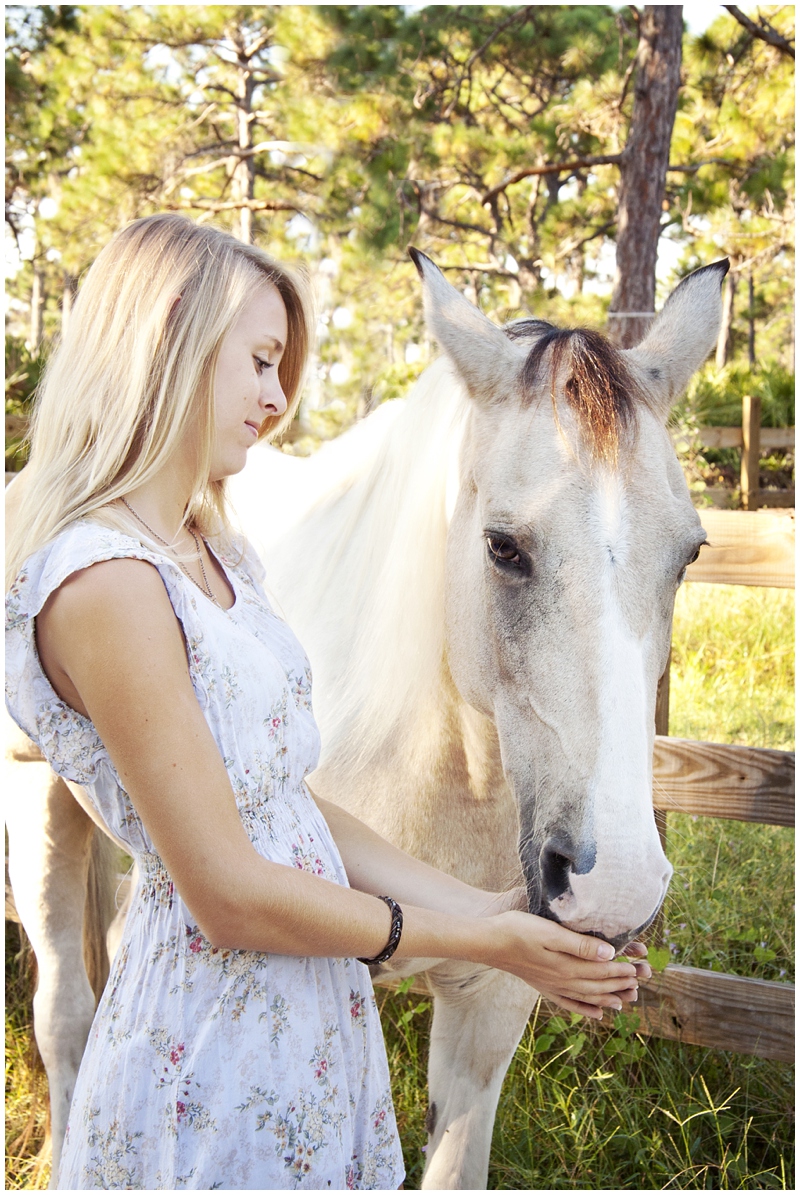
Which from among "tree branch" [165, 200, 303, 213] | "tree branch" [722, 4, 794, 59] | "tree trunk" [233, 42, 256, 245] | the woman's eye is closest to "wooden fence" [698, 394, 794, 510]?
"tree branch" [722, 4, 794, 59]

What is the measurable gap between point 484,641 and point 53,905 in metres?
1.39

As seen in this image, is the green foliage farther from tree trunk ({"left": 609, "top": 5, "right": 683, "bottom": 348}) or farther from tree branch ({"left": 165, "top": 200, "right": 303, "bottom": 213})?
tree branch ({"left": 165, "top": 200, "right": 303, "bottom": 213})

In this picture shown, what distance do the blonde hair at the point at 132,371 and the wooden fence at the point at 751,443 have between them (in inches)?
326

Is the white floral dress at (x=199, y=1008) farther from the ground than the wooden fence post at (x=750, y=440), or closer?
closer

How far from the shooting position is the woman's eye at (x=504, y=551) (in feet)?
4.34

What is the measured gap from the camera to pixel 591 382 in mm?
1344

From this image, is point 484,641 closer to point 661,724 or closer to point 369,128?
point 661,724

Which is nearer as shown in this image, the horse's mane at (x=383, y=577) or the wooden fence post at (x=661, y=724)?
the horse's mane at (x=383, y=577)

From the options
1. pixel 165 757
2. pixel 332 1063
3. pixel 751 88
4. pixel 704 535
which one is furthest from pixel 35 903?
pixel 751 88

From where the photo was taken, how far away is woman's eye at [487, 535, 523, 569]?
1.32 meters

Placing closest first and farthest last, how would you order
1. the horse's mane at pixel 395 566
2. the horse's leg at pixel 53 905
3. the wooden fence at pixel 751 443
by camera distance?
the horse's mane at pixel 395 566 → the horse's leg at pixel 53 905 → the wooden fence at pixel 751 443

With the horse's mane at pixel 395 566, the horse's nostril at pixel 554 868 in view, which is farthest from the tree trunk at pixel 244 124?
the horse's nostril at pixel 554 868

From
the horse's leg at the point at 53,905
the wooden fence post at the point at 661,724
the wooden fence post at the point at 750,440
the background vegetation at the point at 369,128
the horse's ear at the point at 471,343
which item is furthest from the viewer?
the background vegetation at the point at 369,128

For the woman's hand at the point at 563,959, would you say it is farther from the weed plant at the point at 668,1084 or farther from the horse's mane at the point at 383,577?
the weed plant at the point at 668,1084
